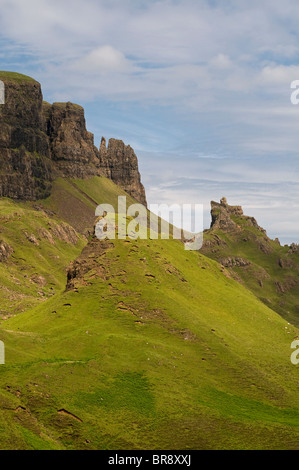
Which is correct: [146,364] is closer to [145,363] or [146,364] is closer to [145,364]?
[145,364]

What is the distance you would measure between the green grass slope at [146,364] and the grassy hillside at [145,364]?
0.18m

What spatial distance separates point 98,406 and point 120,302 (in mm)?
27777

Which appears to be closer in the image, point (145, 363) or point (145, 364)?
point (145, 364)

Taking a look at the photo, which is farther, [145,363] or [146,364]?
[145,363]

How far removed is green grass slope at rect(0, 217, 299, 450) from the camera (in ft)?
198

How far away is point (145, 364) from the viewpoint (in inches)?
2936

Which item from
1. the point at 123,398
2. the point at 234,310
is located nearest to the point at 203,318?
the point at 234,310

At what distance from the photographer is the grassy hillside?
198 feet

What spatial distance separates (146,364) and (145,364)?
13 centimetres

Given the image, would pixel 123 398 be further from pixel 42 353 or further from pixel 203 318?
pixel 203 318

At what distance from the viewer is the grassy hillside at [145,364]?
60469 mm

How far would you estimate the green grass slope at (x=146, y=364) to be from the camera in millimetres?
60469

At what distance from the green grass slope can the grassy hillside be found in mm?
176

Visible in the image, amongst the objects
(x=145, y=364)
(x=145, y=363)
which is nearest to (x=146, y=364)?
(x=145, y=364)
